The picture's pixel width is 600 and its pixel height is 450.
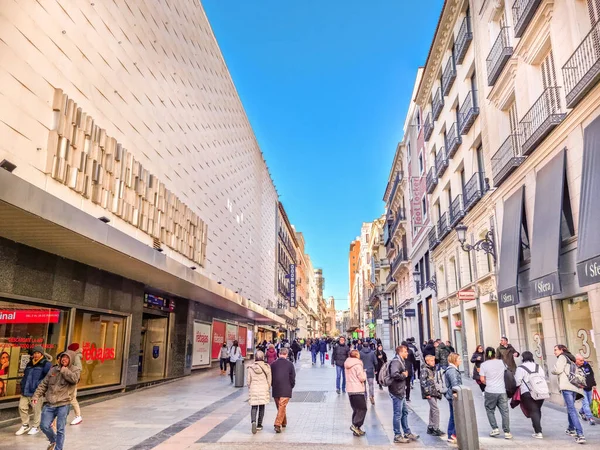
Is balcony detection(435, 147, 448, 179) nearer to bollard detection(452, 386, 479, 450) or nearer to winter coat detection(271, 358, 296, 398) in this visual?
winter coat detection(271, 358, 296, 398)

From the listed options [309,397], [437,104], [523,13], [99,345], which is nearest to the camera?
[523,13]

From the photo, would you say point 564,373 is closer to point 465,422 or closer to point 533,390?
point 533,390

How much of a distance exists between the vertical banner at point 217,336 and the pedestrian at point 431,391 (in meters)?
20.5

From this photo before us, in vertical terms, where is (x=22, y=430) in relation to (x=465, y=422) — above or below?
below

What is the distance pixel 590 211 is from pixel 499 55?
826cm

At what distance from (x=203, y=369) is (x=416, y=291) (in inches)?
620

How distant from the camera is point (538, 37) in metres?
13.1

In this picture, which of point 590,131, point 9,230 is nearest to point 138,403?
point 9,230

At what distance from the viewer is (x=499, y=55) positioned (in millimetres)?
15641

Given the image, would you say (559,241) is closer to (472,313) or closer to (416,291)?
(472,313)

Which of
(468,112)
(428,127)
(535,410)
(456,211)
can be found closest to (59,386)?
(535,410)

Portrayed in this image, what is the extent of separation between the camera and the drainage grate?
543 inches

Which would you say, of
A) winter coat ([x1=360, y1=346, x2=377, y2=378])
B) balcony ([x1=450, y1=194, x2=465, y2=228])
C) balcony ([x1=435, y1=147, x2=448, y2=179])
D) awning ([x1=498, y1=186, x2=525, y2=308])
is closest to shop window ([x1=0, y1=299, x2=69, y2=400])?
winter coat ([x1=360, y1=346, x2=377, y2=378])

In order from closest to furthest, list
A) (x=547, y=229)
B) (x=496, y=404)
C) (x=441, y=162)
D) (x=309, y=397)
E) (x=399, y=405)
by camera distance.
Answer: (x=399, y=405) → (x=496, y=404) → (x=547, y=229) → (x=309, y=397) → (x=441, y=162)
